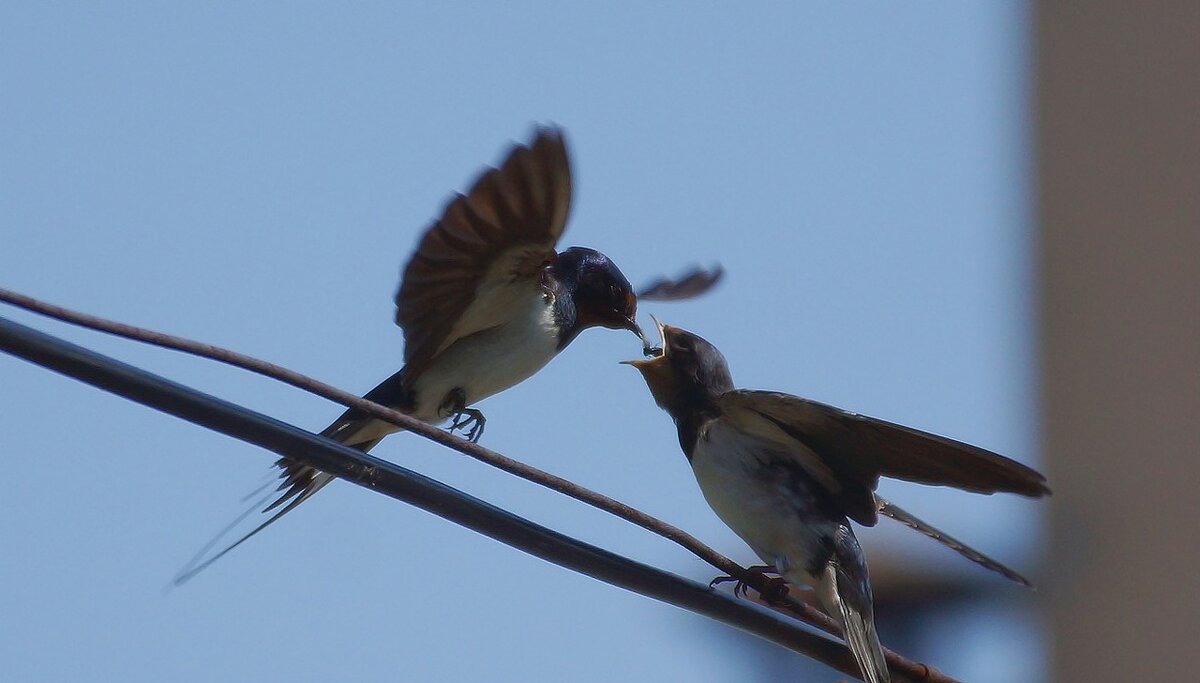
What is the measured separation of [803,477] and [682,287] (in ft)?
5.29

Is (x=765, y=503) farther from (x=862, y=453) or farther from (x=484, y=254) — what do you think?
(x=484, y=254)

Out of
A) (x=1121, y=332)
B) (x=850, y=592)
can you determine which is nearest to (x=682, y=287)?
(x=850, y=592)

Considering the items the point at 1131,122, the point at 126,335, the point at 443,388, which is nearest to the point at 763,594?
the point at 443,388

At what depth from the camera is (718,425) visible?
4.18 m

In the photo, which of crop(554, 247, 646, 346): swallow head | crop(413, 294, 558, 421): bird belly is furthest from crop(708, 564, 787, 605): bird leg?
crop(554, 247, 646, 346): swallow head

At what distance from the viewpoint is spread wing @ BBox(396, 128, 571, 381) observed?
3.67 metres

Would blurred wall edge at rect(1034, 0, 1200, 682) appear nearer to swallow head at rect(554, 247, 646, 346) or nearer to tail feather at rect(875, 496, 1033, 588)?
swallow head at rect(554, 247, 646, 346)

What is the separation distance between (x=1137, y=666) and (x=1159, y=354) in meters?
2.28

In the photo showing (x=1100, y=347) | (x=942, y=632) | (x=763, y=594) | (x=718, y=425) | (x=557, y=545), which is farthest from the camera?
(x=1100, y=347)

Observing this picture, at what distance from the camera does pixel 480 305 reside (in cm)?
416

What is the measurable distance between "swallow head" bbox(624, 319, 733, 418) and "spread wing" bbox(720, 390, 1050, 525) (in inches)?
7.6

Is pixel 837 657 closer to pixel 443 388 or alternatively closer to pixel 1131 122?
pixel 443 388

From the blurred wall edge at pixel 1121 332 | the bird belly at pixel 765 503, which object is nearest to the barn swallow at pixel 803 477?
the bird belly at pixel 765 503

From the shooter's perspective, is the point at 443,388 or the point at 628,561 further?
the point at 443,388
